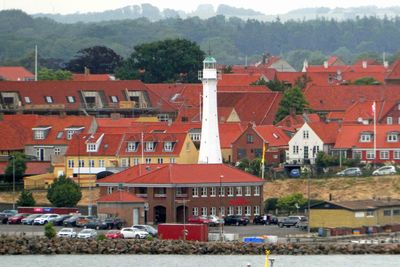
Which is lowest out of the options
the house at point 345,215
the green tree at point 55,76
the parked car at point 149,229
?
the parked car at point 149,229

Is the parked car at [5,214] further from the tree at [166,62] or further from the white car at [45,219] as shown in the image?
the tree at [166,62]

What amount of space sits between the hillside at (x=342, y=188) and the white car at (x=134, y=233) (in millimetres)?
11406

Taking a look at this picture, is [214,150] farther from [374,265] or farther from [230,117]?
[374,265]

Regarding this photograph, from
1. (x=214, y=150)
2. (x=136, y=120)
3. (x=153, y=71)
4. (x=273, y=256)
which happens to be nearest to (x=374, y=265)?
(x=273, y=256)

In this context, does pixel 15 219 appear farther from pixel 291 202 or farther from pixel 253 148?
pixel 253 148

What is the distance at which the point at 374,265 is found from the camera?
49.9 meters

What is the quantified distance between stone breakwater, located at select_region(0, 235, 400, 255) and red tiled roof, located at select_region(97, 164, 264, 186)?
27.7ft

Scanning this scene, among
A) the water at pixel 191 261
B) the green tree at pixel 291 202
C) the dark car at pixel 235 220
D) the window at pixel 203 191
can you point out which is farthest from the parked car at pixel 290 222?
the water at pixel 191 261

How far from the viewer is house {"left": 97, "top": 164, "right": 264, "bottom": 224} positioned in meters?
61.6

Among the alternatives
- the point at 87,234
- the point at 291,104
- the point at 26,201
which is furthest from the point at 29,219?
the point at 291,104

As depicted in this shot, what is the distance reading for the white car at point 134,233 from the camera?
55750mm

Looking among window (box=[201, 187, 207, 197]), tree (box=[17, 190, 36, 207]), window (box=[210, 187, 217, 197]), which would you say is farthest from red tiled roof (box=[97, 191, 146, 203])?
tree (box=[17, 190, 36, 207])

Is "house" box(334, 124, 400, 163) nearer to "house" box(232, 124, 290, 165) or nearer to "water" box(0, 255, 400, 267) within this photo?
"house" box(232, 124, 290, 165)

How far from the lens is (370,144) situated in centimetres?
7300
